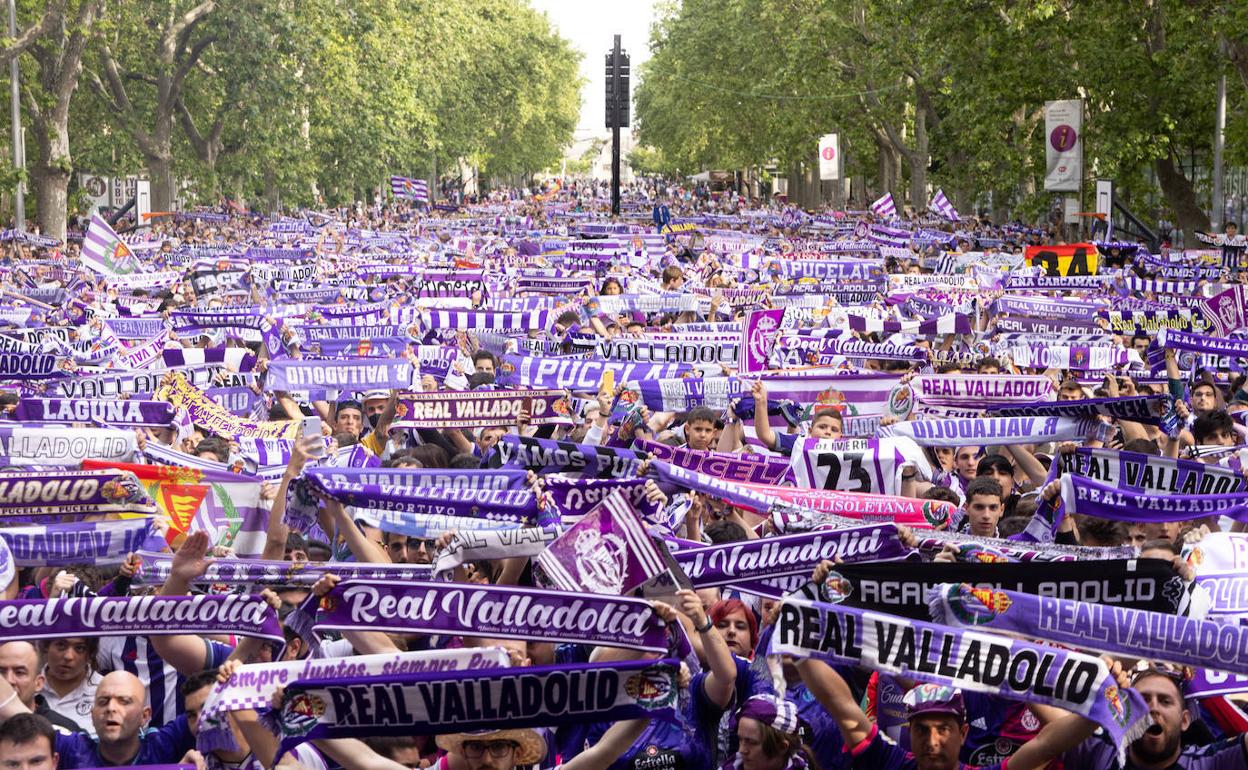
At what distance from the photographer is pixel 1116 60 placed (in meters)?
35.0

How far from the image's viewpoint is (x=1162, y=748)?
5.94m

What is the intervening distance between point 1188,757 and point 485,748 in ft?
7.00

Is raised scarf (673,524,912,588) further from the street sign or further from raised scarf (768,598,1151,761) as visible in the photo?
the street sign

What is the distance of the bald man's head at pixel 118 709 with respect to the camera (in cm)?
634

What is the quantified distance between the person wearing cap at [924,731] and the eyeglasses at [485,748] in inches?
38.4

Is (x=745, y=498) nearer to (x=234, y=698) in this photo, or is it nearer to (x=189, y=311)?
(x=234, y=698)

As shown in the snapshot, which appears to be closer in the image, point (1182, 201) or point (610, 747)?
point (610, 747)

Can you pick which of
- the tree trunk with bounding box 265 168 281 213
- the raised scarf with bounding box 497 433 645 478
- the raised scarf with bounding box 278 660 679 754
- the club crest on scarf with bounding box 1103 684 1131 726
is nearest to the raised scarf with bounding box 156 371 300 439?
the raised scarf with bounding box 497 433 645 478

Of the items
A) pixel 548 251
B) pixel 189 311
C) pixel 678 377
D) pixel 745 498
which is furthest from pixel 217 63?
pixel 745 498

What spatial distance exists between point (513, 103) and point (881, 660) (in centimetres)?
9186

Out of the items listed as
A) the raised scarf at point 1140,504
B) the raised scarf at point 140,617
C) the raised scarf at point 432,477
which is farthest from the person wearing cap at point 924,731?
the raised scarf at point 432,477

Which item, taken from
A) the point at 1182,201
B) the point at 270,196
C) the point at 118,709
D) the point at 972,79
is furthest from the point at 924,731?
the point at 270,196

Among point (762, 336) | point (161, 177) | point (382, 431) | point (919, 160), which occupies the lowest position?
point (382, 431)

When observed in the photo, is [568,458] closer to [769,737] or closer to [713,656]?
[713,656]
